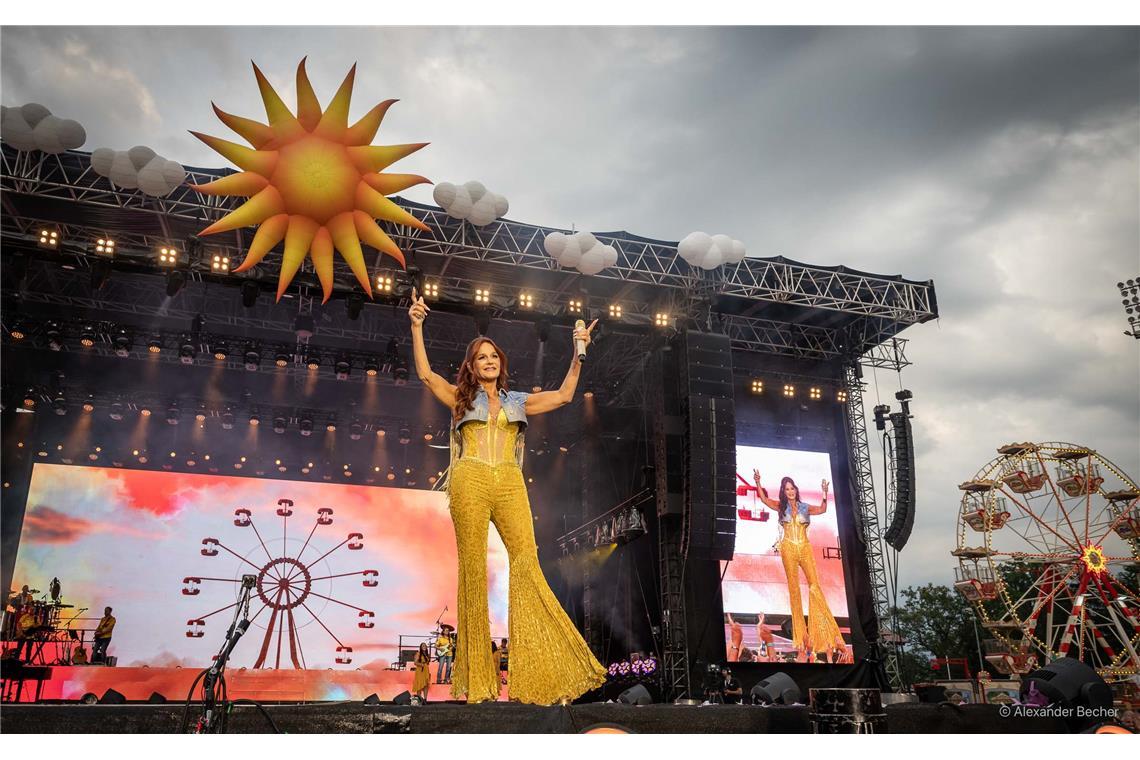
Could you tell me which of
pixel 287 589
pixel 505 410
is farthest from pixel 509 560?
pixel 287 589

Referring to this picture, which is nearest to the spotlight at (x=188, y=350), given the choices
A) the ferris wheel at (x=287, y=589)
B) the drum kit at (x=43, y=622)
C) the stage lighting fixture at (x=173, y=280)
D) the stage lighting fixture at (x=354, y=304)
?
the stage lighting fixture at (x=173, y=280)

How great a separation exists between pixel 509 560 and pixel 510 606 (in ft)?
0.75

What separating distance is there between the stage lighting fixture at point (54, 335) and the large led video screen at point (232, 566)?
10.0 ft

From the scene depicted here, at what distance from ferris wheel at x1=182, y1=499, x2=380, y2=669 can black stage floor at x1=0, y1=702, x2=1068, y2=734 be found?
40.5 feet

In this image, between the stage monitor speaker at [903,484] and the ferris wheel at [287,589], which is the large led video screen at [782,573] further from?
the ferris wheel at [287,589]

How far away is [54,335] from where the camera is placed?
1301 cm

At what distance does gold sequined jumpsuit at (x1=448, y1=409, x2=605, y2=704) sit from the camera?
361 cm

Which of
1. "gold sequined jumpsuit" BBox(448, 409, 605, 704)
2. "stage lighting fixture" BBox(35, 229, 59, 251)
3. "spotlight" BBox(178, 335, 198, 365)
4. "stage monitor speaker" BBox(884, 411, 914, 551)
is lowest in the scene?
"gold sequined jumpsuit" BBox(448, 409, 605, 704)

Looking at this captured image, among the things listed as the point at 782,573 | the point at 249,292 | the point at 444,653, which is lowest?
the point at 444,653

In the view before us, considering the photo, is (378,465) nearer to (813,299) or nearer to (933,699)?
(813,299)

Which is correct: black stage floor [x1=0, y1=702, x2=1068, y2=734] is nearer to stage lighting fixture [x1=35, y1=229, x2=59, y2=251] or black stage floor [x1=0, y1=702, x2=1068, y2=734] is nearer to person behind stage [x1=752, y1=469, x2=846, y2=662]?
stage lighting fixture [x1=35, y1=229, x2=59, y2=251]

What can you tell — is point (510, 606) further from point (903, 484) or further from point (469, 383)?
point (903, 484)

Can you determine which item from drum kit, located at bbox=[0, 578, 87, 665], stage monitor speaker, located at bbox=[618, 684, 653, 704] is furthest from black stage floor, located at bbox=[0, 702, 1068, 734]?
drum kit, located at bbox=[0, 578, 87, 665]

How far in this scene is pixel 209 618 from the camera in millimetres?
14617
